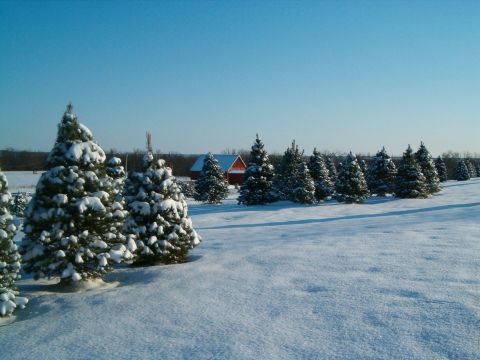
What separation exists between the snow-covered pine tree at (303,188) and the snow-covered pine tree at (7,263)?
2294 centimetres

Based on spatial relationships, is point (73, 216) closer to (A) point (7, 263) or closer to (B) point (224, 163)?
(A) point (7, 263)

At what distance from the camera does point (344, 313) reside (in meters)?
5.80

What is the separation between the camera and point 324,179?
31.8 metres

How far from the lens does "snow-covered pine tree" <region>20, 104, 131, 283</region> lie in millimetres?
8289

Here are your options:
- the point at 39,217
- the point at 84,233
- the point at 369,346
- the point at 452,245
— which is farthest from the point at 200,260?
the point at 452,245

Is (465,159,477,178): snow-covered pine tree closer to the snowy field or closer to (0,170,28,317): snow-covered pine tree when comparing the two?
the snowy field

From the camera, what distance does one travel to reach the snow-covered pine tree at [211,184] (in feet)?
129

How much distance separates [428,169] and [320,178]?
1358cm

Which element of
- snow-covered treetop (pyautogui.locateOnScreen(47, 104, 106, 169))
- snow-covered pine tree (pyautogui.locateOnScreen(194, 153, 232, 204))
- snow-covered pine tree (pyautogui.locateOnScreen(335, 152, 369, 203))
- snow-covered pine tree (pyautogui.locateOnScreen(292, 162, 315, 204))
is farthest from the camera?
snow-covered pine tree (pyautogui.locateOnScreen(194, 153, 232, 204))

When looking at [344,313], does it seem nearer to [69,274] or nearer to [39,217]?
[69,274]

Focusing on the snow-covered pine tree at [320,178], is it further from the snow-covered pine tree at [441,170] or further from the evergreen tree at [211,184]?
the snow-covered pine tree at [441,170]

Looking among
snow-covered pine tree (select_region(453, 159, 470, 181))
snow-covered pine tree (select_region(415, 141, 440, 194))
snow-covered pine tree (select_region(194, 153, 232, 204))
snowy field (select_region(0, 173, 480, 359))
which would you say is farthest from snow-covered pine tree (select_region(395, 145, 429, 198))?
snow-covered pine tree (select_region(453, 159, 470, 181))

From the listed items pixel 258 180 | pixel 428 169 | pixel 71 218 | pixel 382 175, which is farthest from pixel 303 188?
pixel 71 218

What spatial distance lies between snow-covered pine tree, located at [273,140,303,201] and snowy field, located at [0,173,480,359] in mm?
20690
